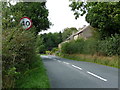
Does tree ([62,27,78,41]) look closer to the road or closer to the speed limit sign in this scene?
the road

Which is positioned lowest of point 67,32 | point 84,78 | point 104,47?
point 84,78

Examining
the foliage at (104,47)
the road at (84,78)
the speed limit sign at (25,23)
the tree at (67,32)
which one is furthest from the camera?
the tree at (67,32)

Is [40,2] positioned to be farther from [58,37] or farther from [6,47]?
[58,37]

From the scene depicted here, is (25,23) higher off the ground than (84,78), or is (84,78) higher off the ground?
(25,23)

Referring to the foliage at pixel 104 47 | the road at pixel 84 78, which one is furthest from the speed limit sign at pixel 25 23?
the foliage at pixel 104 47

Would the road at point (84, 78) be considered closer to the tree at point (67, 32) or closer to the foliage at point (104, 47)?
the foliage at point (104, 47)

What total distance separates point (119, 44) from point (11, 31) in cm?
1343

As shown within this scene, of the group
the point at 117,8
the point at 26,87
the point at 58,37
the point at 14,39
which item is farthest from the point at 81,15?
the point at 58,37

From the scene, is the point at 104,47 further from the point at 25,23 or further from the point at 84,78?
the point at 25,23

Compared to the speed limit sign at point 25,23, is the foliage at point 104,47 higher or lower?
lower

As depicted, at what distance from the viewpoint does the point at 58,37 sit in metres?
123

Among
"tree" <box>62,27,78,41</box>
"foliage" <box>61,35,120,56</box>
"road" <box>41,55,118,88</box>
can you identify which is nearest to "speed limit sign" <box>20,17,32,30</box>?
"road" <box>41,55,118,88</box>

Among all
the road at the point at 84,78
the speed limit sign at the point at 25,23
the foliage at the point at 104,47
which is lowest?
the road at the point at 84,78

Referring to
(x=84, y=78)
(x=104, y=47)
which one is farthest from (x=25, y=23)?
(x=104, y=47)
